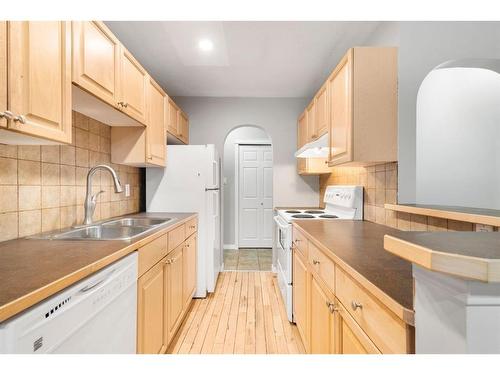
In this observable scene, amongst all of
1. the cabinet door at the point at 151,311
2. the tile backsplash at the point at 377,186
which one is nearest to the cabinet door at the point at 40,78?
the cabinet door at the point at 151,311

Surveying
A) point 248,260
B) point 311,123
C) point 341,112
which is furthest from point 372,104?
point 248,260

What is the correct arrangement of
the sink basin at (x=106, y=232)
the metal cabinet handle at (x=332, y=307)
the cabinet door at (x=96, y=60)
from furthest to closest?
the sink basin at (x=106, y=232) → the cabinet door at (x=96, y=60) → the metal cabinet handle at (x=332, y=307)

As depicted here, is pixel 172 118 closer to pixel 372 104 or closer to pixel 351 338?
pixel 372 104

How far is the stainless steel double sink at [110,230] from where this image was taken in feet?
4.89

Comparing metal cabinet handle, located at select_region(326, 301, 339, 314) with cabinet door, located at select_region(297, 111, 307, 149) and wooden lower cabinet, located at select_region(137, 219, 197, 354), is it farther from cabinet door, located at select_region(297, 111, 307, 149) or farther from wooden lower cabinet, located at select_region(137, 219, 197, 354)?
cabinet door, located at select_region(297, 111, 307, 149)

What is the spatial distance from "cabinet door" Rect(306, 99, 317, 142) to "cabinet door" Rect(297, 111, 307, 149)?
5.8 inches

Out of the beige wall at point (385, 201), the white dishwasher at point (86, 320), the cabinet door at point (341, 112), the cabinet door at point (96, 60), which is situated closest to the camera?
the white dishwasher at point (86, 320)

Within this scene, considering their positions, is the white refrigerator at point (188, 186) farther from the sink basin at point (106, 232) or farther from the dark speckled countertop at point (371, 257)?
the dark speckled countertop at point (371, 257)

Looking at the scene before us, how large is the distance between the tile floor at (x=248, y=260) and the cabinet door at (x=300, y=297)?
160 cm

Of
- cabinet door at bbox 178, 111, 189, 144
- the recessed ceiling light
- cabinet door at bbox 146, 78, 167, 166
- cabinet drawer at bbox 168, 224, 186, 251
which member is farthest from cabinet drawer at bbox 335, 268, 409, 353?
cabinet door at bbox 178, 111, 189, 144

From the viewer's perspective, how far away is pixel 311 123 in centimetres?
279

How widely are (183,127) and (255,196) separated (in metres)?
2.12

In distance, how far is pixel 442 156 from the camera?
1.65 meters

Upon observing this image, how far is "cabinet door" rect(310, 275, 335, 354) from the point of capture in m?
1.17
